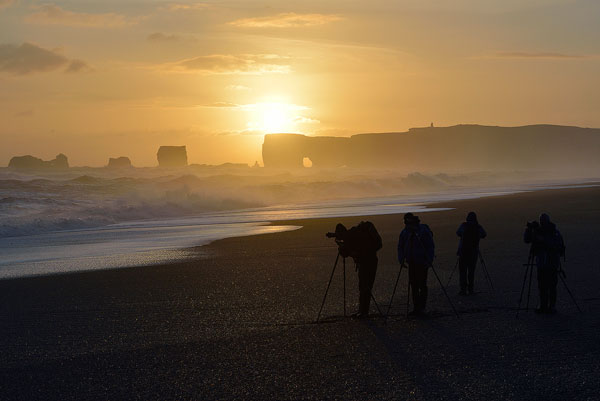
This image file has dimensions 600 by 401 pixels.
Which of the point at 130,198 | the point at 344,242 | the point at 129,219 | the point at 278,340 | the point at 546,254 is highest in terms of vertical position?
the point at 130,198

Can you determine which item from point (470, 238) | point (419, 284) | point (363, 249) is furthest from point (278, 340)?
point (470, 238)

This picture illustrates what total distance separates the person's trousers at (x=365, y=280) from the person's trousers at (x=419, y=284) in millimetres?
686

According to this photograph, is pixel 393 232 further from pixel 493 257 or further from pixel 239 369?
pixel 239 369

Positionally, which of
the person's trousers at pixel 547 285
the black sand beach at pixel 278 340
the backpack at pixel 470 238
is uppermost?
the backpack at pixel 470 238

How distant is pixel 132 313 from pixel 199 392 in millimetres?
5194

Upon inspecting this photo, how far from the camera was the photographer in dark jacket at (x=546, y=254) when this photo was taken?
38.0 feet

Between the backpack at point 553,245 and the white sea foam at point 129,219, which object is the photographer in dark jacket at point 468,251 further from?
the white sea foam at point 129,219

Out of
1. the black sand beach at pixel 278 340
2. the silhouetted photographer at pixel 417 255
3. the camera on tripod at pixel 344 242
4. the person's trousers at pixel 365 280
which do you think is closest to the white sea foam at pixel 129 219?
the black sand beach at pixel 278 340

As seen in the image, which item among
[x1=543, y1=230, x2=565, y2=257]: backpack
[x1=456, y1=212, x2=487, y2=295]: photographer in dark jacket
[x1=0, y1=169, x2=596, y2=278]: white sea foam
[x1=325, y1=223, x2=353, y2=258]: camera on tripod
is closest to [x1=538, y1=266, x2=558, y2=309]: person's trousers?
[x1=543, y1=230, x2=565, y2=257]: backpack

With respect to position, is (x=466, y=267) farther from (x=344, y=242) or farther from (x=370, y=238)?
Answer: (x=344, y=242)

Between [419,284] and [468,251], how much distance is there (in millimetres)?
2489

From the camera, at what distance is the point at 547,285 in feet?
38.1

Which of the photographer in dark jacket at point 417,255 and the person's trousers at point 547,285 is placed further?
the photographer in dark jacket at point 417,255

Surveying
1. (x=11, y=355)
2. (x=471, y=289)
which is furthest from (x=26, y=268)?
(x=471, y=289)
